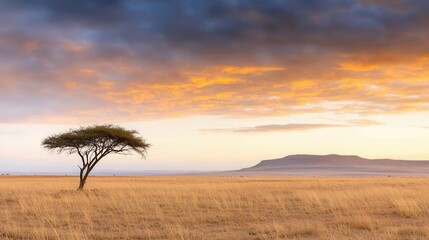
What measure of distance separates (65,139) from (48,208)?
73.2ft

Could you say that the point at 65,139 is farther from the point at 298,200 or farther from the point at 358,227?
the point at 358,227

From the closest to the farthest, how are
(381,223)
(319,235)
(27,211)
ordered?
1. (319,235)
2. (381,223)
3. (27,211)

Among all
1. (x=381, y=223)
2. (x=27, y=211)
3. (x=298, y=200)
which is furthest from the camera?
(x=298, y=200)

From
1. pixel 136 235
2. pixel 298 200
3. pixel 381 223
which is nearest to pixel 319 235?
pixel 381 223

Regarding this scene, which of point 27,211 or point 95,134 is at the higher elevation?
point 95,134

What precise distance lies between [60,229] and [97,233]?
1.62 metres

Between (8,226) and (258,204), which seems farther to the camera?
(258,204)

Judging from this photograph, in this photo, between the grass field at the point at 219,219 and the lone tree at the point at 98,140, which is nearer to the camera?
the grass field at the point at 219,219

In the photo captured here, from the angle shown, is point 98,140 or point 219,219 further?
point 98,140

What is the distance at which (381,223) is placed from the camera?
1650cm

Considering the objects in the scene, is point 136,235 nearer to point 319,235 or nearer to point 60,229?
point 60,229

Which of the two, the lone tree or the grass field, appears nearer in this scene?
the grass field

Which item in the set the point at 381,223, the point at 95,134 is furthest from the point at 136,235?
the point at 95,134

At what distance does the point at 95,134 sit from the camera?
1634 inches
